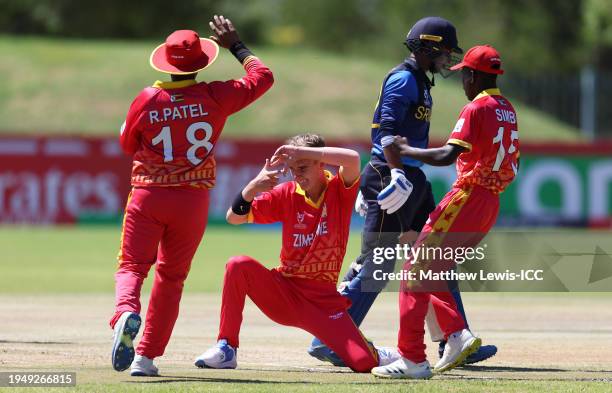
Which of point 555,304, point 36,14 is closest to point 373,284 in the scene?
point 555,304

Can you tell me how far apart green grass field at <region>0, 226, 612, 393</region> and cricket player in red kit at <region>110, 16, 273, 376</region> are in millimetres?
499

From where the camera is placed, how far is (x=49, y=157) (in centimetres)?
2659

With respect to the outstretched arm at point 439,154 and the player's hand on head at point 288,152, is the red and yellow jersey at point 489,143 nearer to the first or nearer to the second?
the outstretched arm at point 439,154

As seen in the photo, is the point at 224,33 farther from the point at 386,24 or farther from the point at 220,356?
the point at 386,24

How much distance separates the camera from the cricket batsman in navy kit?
8.73 metres

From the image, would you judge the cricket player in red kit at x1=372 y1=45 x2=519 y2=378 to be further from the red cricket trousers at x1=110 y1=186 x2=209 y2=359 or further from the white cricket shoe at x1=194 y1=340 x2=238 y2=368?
the red cricket trousers at x1=110 y1=186 x2=209 y2=359

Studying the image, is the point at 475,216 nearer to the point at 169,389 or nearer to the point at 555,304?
the point at 169,389

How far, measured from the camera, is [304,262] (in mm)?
8359

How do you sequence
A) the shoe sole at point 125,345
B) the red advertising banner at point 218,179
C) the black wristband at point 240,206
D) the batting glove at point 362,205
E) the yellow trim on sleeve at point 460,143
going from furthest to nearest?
the red advertising banner at point 218,179
the batting glove at point 362,205
the black wristband at point 240,206
the yellow trim on sleeve at point 460,143
the shoe sole at point 125,345

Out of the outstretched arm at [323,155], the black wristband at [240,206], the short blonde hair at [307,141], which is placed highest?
the short blonde hair at [307,141]

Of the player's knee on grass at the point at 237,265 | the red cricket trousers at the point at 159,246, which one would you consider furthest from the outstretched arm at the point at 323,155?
the player's knee on grass at the point at 237,265

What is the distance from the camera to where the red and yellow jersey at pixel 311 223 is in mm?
8344

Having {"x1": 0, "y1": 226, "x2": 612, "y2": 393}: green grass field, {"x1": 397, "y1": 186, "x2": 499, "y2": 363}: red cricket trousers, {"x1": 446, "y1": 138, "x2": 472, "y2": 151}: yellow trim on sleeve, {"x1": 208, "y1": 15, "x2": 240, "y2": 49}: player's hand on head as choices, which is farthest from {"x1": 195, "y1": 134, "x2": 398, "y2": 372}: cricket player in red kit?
{"x1": 208, "y1": 15, "x2": 240, "y2": 49}: player's hand on head

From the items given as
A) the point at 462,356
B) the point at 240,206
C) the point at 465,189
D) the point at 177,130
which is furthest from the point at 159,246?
the point at 462,356
